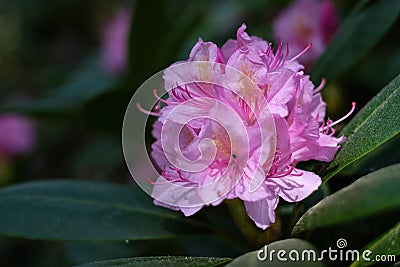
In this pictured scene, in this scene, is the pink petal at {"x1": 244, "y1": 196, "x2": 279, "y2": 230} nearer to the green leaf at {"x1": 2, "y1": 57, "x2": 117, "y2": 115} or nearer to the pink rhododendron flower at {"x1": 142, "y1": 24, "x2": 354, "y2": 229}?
the pink rhododendron flower at {"x1": 142, "y1": 24, "x2": 354, "y2": 229}

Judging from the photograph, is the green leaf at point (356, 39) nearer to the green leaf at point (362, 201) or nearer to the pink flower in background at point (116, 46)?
the green leaf at point (362, 201)

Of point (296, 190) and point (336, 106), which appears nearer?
point (296, 190)

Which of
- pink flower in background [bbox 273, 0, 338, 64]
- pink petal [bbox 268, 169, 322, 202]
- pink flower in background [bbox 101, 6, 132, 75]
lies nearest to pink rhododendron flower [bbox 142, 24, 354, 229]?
pink petal [bbox 268, 169, 322, 202]

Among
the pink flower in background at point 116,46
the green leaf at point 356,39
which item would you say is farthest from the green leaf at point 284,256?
the pink flower in background at point 116,46

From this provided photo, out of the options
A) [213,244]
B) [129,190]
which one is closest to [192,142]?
[129,190]

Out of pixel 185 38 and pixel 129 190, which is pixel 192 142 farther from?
pixel 185 38

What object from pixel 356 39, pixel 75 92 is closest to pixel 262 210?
pixel 356 39
